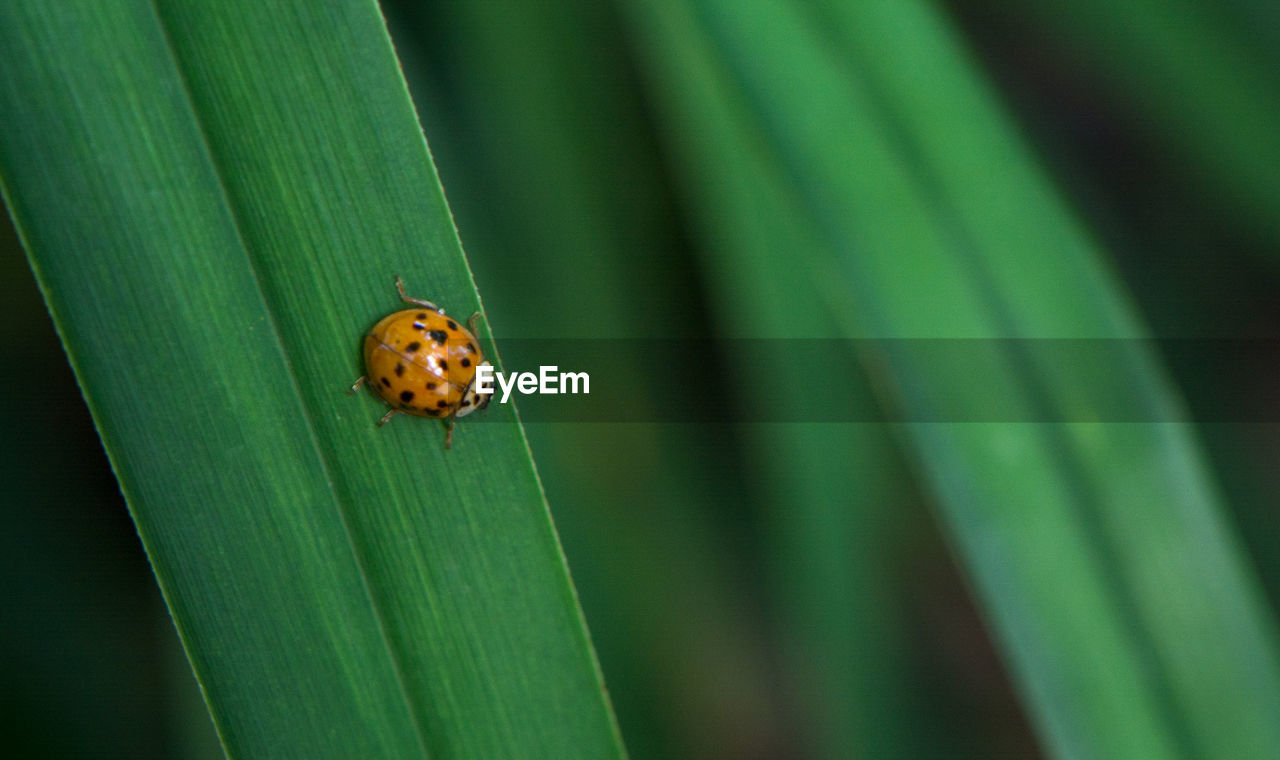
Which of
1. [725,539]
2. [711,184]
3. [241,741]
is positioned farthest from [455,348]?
[725,539]

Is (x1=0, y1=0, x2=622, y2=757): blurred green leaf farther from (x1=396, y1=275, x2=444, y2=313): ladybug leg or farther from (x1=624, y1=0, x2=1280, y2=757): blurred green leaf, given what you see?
(x1=624, y1=0, x2=1280, y2=757): blurred green leaf

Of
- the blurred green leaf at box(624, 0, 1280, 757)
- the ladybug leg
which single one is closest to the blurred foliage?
the blurred green leaf at box(624, 0, 1280, 757)

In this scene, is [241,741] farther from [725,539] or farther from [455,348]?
[725,539]

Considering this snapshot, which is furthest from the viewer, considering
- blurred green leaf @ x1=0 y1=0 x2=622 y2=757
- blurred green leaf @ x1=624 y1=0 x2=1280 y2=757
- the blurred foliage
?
the blurred foliage

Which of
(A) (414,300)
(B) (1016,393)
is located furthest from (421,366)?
(B) (1016,393)

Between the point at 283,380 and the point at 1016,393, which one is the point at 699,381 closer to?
the point at 1016,393

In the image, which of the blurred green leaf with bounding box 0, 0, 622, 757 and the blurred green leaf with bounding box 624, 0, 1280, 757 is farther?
the blurred green leaf with bounding box 624, 0, 1280, 757

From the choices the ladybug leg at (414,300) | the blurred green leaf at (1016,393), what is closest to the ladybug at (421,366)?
the ladybug leg at (414,300)
